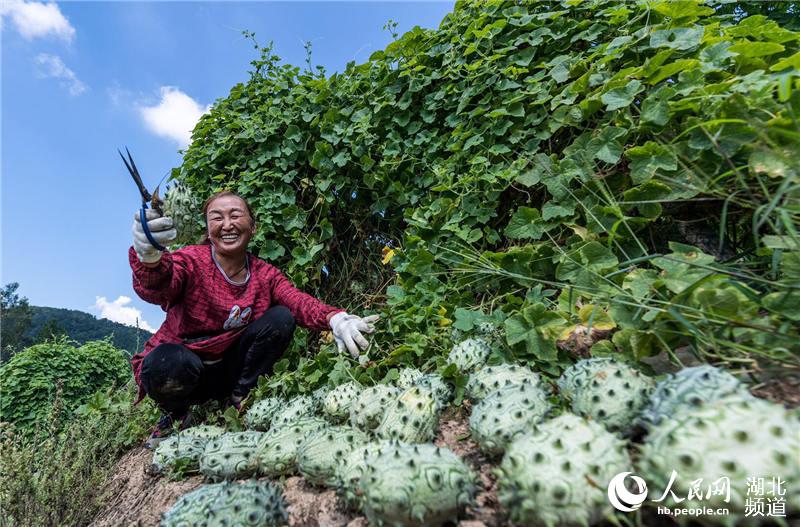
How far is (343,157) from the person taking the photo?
3.46 metres

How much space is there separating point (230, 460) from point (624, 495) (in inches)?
57.2

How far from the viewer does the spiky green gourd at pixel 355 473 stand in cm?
113

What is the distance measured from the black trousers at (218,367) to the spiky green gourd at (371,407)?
4.39 feet

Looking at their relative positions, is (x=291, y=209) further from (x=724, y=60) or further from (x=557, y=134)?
(x=724, y=60)

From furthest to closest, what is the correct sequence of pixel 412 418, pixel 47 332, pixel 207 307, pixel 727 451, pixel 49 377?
pixel 47 332
pixel 49 377
pixel 207 307
pixel 412 418
pixel 727 451

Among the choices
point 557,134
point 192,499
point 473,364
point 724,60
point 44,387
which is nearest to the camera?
point 192,499

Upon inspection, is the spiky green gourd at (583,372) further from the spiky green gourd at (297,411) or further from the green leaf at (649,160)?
the spiky green gourd at (297,411)

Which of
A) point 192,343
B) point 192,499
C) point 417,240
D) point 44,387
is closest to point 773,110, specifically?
point 417,240

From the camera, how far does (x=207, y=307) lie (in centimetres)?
280

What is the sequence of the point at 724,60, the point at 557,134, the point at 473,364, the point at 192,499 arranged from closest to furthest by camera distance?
1. the point at 192,499
2. the point at 473,364
3. the point at 724,60
4. the point at 557,134

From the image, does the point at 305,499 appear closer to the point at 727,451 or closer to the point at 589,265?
the point at 727,451

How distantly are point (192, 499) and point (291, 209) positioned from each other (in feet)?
8.70

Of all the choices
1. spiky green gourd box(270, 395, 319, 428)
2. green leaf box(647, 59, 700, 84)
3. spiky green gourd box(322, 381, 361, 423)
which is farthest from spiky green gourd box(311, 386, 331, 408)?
green leaf box(647, 59, 700, 84)

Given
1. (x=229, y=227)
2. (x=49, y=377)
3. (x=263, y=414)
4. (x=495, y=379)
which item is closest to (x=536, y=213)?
(x=495, y=379)
